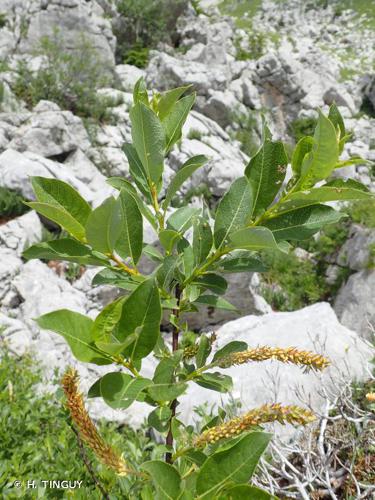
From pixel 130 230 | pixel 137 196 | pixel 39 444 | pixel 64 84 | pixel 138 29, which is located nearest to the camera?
pixel 130 230

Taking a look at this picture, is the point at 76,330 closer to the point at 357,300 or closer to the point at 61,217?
the point at 61,217

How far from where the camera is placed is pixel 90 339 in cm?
65

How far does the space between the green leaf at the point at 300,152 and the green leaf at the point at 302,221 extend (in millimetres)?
87

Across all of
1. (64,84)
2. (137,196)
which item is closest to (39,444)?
(137,196)

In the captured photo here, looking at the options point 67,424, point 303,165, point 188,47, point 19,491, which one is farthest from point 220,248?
point 188,47

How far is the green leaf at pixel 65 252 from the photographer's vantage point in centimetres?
77

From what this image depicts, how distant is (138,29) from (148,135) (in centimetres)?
2117

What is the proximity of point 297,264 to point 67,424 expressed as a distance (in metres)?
7.62

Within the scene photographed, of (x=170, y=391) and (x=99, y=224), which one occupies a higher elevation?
(x=99, y=224)

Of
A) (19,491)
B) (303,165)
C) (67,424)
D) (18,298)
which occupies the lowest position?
(18,298)

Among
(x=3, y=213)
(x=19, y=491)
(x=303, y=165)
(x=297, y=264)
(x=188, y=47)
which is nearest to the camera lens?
(x=303, y=165)

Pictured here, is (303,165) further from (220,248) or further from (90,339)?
(90,339)

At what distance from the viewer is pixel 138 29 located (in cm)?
1917

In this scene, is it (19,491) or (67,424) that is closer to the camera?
(19,491)
